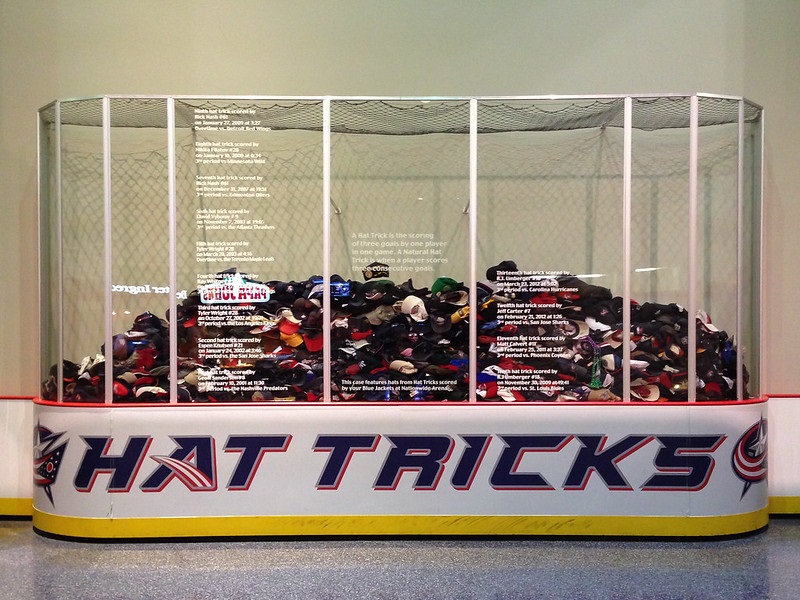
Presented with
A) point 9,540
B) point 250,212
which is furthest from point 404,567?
point 9,540

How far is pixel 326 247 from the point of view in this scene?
445cm

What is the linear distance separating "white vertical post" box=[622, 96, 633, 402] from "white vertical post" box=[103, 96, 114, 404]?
10.5 feet

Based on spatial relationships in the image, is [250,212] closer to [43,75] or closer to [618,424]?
[43,75]

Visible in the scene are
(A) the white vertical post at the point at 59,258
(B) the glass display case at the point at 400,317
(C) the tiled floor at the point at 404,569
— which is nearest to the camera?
(C) the tiled floor at the point at 404,569

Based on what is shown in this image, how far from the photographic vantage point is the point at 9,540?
453cm

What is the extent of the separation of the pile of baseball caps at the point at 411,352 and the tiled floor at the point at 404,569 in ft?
2.91

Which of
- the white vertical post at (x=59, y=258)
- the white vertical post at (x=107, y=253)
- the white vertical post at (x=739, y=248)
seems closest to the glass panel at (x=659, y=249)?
the white vertical post at (x=739, y=248)

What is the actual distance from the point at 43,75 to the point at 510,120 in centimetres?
339

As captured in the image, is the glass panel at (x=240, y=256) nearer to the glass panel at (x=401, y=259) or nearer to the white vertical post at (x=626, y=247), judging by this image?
the glass panel at (x=401, y=259)

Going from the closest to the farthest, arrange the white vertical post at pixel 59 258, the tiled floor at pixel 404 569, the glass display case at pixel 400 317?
the tiled floor at pixel 404 569, the glass display case at pixel 400 317, the white vertical post at pixel 59 258

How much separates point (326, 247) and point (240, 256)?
1.77 ft

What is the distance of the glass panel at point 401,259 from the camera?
448 cm

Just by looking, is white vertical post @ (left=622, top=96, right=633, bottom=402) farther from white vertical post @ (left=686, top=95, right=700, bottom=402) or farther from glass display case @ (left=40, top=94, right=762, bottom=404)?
white vertical post @ (left=686, top=95, right=700, bottom=402)

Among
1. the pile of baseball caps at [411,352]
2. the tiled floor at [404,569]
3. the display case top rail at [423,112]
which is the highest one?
the display case top rail at [423,112]
